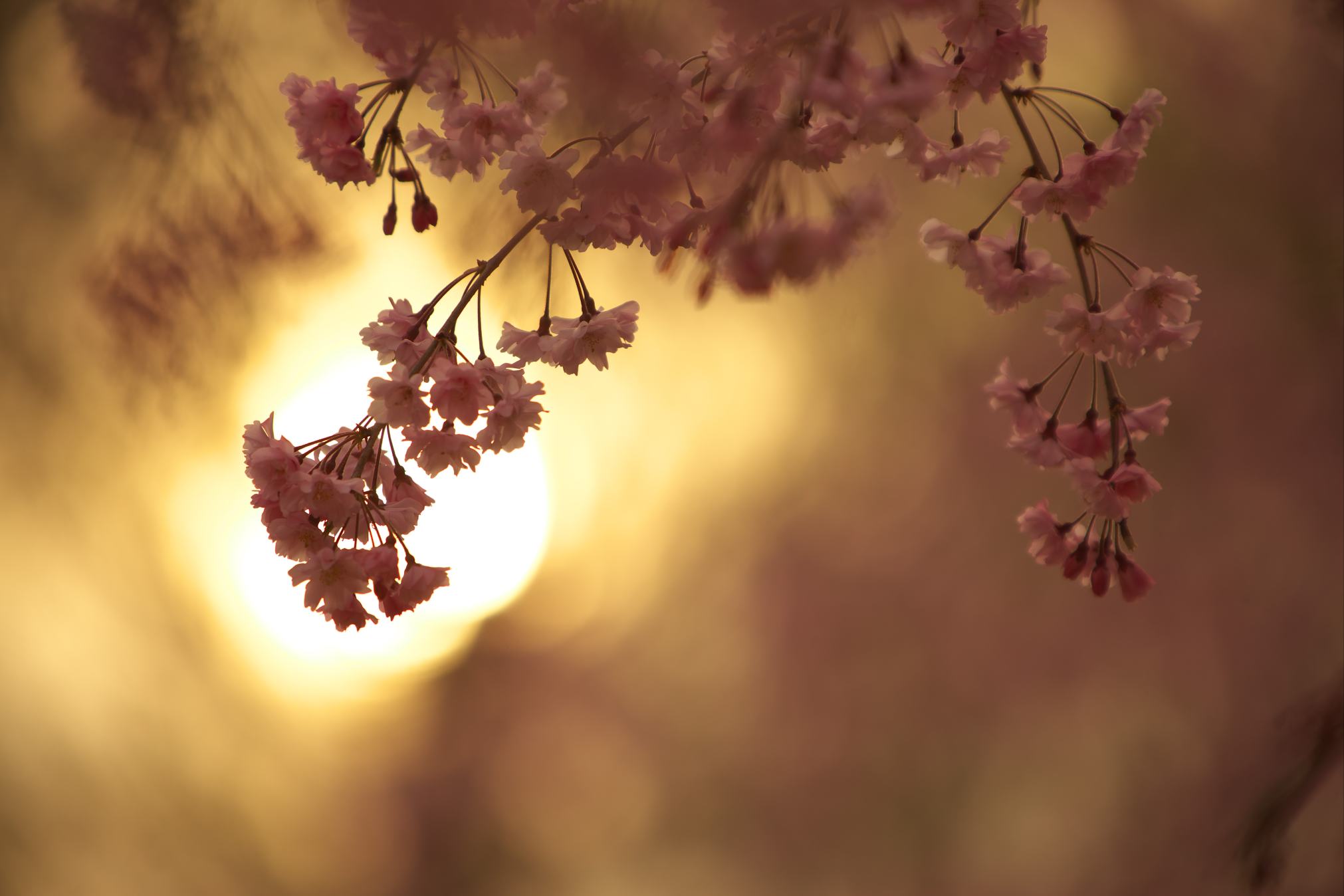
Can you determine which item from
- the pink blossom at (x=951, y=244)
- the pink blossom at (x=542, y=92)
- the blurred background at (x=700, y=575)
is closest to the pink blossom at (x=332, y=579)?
the pink blossom at (x=542, y=92)

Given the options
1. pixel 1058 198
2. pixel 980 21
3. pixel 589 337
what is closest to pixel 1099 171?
pixel 1058 198

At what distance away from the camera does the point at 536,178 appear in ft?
2.00

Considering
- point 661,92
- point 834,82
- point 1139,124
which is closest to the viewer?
point 834,82

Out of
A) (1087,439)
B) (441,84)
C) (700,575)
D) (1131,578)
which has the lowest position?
(1131,578)

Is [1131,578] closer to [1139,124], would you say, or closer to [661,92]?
[1139,124]

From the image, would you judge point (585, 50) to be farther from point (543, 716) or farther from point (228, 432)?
point (543, 716)

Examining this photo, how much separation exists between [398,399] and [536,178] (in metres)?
0.17

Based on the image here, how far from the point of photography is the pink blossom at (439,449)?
0.63 metres

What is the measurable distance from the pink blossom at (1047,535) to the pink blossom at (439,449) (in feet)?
1.37

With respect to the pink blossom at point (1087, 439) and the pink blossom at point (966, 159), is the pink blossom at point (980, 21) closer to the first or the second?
the pink blossom at point (966, 159)

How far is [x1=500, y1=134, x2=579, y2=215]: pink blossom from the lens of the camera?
601 millimetres

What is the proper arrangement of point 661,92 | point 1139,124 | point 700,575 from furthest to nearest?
point 700,575, point 1139,124, point 661,92

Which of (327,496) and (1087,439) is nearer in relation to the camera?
(327,496)

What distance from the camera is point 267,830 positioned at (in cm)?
171
